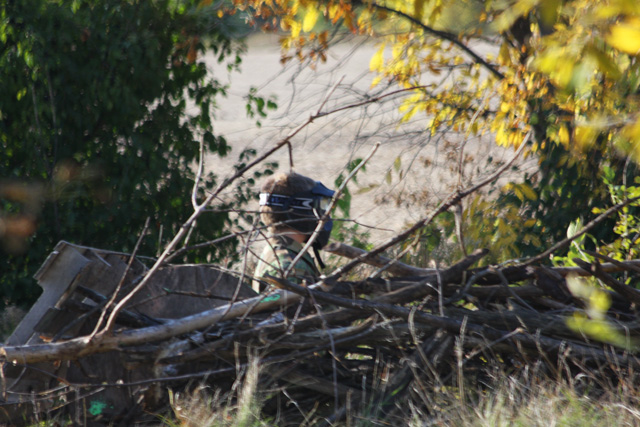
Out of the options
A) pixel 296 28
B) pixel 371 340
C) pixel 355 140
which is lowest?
pixel 371 340

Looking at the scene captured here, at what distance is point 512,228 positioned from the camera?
5332mm

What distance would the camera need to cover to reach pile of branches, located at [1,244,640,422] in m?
3.13

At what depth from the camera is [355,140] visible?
545 centimetres

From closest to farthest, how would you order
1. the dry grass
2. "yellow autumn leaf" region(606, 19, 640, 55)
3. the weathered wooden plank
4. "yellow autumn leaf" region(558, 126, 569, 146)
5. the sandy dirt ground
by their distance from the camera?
1. "yellow autumn leaf" region(606, 19, 640, 55)
2. the dry grass
3. the weathered wooden plank
4. "yellow autumn leaf" region(558, 126, 569, 146)
5. the sandy dirt ground

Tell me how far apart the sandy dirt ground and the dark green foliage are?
2.07 feet

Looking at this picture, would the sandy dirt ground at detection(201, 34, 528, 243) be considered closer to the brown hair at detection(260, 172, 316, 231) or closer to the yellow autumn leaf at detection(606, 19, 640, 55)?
the brown hair at detection(260, 172, 316, 231)

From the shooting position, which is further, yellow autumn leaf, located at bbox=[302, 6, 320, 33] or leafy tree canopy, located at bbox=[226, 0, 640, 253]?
leafy tree canopy, located at bbox=[226, 0, 640, 253]

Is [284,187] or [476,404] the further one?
[284,187]

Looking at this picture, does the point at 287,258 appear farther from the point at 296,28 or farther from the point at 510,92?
the point at 510,92

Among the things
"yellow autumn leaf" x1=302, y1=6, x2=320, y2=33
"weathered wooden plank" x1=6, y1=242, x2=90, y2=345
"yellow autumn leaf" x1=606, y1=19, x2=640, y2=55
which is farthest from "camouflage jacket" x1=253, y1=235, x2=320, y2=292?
"yellow autumn leaf" x1=606, y1=19, x2=640, y2=55

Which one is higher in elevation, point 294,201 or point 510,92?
point 510,92

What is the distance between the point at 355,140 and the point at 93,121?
1.92 meters

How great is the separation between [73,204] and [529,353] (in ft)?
11.1

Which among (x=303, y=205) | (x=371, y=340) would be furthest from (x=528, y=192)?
(x=371, y=340)
